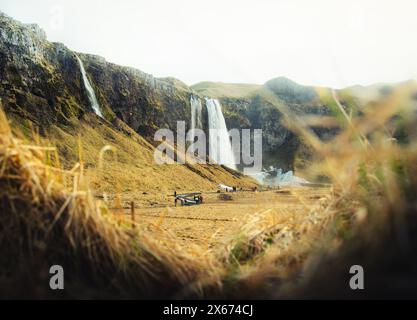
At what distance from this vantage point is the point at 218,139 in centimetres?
8325

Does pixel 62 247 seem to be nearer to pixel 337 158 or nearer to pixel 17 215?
pixel 17 215

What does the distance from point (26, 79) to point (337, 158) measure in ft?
199

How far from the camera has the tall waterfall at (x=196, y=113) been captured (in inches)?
3317

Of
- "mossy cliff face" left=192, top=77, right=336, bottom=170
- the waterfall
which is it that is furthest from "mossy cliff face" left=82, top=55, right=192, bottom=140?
"mossy cliff face" left=192, top=77, right=336, bottom=170

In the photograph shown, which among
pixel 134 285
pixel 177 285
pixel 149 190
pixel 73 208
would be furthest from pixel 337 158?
pixel 149 190

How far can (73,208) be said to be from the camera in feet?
5.61

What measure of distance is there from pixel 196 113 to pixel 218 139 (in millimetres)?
8143

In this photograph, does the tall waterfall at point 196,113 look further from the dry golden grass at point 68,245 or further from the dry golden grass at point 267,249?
the dry golden grass at point 68,245

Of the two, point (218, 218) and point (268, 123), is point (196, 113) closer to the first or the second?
point (268, 123)

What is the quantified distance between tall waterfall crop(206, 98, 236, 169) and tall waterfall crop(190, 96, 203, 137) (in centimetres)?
214

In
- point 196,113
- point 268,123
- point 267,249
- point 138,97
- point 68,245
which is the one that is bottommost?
point 267,249

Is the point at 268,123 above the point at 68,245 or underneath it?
above

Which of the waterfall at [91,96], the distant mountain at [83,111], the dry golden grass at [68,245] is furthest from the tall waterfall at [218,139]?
the dry golden grass at [68,245]

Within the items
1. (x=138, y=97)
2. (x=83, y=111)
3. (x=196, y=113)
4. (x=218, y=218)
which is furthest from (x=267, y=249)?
(x=196, y=113)
